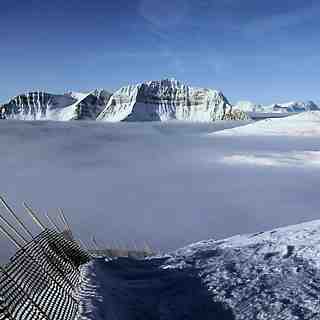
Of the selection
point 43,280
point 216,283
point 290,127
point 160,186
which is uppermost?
point 43,280

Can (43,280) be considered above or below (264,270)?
above

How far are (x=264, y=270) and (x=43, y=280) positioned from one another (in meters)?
3.41

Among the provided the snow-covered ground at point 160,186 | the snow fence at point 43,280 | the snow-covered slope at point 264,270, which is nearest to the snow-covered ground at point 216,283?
the snow-covered slope at point 264,270

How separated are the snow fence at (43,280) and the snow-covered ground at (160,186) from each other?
9.48ft

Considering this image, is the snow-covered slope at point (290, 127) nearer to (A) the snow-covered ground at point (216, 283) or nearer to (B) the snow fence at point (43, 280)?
(A) the snow-covered ground at point (216, 283)

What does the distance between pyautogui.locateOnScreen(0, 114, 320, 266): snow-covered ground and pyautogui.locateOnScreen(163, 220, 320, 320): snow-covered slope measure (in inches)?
175

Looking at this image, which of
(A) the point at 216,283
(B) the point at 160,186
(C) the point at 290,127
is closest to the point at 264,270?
(A) the point at 216,283

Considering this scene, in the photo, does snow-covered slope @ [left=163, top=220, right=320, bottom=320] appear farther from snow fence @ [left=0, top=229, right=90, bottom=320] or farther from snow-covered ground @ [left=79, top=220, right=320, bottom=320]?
snow fence @ [left=0, top=229, right=90, bottom=320]

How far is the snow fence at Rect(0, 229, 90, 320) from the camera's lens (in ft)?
17.0

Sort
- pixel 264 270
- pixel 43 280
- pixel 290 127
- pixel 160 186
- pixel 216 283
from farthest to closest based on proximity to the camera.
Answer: pixel 290 127, pixel 160 186, pixel 264 270, pixel 216 283, pixel 43 280

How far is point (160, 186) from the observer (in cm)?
2784

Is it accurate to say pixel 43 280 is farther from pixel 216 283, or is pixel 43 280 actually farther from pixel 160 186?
pixel 160 186

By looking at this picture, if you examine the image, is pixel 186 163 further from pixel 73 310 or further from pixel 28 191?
pixel 73 310

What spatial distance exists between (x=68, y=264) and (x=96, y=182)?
20.5m
